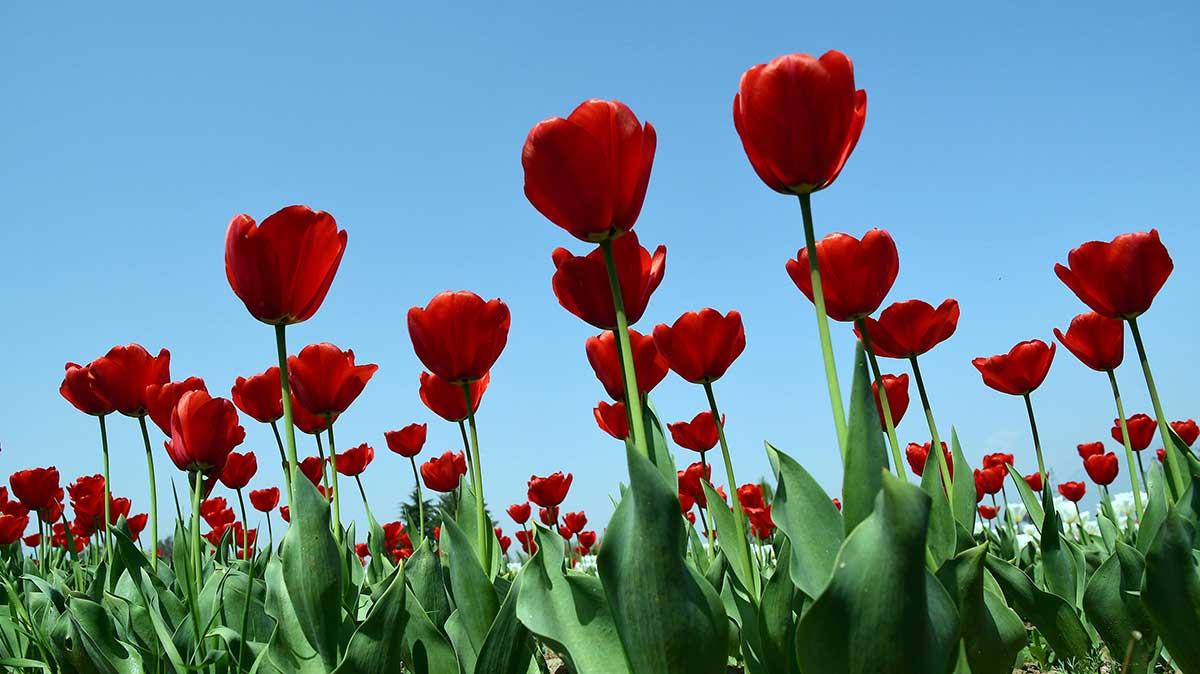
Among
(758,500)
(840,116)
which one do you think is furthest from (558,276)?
(758,500)

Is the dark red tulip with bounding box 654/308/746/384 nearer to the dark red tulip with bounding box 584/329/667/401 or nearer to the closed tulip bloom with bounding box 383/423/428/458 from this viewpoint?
the dark red tulip with bounding box 584/329/667/401

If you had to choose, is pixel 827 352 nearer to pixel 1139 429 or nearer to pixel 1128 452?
pixel 1128 452

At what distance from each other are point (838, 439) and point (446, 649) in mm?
1127

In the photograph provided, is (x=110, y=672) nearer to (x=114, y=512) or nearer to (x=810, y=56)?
(x=810, y=56)

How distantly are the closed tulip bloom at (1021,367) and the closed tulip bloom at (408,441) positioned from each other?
2798mm

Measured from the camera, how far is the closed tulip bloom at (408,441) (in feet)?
14.8

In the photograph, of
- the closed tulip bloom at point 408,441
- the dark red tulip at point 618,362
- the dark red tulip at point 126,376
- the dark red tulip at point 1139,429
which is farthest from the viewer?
the dark red tulip at point 1139,429

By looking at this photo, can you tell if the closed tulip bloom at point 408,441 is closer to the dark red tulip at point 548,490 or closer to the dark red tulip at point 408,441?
the dark red tulip at point 408,441

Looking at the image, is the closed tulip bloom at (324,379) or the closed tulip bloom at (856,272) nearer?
the closed tulip bloom at (856,272)

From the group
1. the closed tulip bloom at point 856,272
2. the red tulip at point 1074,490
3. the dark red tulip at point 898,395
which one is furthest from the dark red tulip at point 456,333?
the red tulip at point 1074,490

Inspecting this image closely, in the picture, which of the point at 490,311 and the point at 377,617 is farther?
the point at 490,311

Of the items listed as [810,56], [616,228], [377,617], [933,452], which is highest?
[810,56]

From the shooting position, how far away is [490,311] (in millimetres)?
2283

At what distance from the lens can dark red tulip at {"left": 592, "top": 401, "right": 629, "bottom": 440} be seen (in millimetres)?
3129
